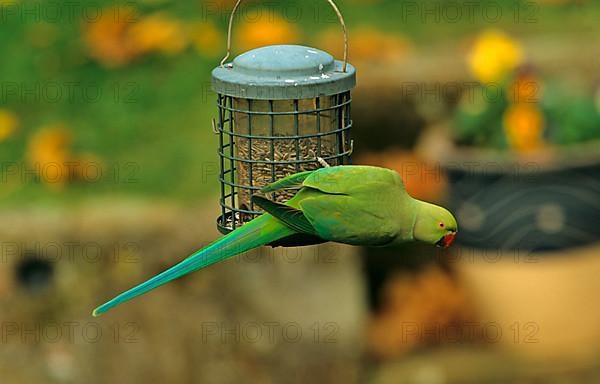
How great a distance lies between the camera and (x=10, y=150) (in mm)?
6828

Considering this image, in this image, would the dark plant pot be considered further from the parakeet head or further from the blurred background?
the parakeet head

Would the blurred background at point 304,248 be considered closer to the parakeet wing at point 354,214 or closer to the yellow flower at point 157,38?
the yellow flower at point 157,38

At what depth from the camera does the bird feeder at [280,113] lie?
3709mm

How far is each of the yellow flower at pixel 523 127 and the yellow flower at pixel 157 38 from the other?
190 centimetres

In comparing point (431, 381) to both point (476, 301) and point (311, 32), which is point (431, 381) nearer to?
point (476, 301)

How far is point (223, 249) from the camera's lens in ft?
11.7

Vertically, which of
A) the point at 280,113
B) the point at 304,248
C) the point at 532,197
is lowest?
the point at 304,248

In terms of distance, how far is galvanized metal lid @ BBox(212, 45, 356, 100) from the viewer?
3678mm

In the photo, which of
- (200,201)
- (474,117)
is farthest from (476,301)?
(200,201)

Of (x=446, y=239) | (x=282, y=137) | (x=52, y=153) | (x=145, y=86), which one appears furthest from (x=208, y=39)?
(x=446, y=239)

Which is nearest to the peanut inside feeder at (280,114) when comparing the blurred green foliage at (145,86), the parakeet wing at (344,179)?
the parakeet wing at (344,179)

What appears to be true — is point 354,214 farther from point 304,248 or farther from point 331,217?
point 304,248

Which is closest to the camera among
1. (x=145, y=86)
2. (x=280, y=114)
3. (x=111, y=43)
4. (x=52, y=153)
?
(x=280, y=114)

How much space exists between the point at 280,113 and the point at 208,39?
3.46 metres
